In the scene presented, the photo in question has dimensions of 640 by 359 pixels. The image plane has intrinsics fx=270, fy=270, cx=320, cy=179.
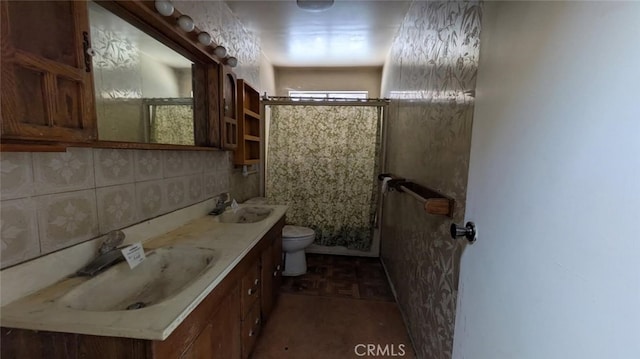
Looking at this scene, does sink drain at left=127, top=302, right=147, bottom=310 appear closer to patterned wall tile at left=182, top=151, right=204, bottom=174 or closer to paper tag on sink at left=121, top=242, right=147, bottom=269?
paper tag on sink at left=121, top=242, right=147, bottom=269

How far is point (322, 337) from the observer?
1.77 meters

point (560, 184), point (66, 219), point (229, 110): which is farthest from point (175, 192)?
point (560, 184)

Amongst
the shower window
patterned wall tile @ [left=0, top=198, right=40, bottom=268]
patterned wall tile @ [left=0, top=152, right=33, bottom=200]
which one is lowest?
patterned wall tile @ [left=0, top=198, right=40, bottom=268]

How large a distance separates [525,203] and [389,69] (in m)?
2.58

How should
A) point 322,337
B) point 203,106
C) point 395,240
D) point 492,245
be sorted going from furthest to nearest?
point 395,240 < point 322,337 < point 203,106 < point 492,245

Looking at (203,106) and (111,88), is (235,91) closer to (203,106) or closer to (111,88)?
(203,106)

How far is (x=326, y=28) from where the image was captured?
2.41 m

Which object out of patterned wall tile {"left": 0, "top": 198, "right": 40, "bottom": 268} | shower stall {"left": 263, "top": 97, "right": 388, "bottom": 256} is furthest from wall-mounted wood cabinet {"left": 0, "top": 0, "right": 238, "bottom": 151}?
shower stall {"left": 263, "top": 97, "right": 388, "bottom": 256}

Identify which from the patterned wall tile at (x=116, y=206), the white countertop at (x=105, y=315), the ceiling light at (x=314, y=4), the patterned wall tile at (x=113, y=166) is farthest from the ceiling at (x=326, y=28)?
the white countertop at (x=105, y=315)

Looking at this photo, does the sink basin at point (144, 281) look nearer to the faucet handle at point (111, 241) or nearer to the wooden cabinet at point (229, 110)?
the faucet handle at point (111, 241)

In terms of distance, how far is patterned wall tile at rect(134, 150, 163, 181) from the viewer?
1.22 m

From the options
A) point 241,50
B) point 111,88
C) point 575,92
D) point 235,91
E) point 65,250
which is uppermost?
point 241,50

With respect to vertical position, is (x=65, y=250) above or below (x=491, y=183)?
below

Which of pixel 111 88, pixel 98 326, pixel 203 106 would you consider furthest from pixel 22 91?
pixel 203 106
